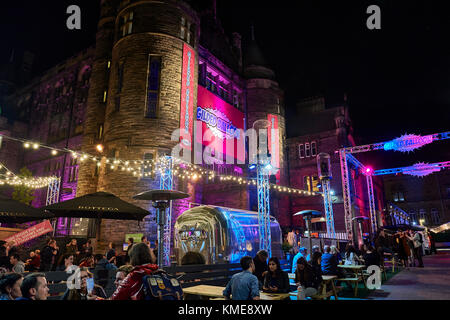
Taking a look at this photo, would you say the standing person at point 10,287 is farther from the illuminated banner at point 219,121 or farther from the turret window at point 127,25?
the turret window at point 127,25

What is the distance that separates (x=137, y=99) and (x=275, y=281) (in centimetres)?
1496

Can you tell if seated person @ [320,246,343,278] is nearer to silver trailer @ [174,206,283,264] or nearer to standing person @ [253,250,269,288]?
standing person @ [253,250,269,288]

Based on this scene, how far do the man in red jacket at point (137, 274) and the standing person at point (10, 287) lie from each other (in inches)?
42.2

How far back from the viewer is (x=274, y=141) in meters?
29.3

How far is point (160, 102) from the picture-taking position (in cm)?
1816

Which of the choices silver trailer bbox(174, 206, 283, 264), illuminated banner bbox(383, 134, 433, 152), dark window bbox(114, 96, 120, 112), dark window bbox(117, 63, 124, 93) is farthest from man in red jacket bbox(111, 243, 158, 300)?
illuminated banner bbox(383, 134, 433, 152)

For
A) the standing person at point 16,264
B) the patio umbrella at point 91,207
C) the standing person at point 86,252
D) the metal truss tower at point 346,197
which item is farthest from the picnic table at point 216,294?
the metal truss tower at point 346,197

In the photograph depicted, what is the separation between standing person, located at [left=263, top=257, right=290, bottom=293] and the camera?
585 centimetres

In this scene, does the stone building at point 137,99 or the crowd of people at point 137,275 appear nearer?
the crowd of people at point 137,275

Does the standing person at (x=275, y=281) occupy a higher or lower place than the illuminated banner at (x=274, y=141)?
lower

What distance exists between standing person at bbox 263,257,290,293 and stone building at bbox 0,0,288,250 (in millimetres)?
8659

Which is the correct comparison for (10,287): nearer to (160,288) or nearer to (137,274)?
(137,274)

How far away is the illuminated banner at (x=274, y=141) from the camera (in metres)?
28.6

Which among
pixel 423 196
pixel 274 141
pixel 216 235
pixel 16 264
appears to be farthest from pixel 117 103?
pixel 423 196
